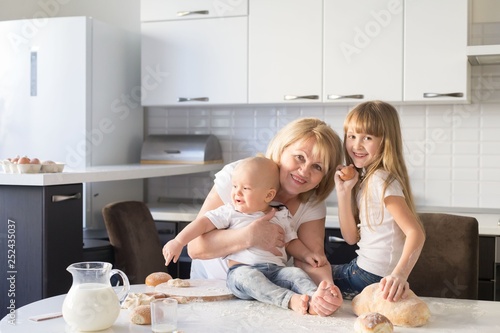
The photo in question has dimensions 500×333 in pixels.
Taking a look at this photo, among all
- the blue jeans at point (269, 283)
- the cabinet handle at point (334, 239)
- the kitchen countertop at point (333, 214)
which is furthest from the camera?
the cabinet handle at point (334, 239)

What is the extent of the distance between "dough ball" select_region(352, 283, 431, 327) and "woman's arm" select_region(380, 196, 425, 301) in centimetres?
2

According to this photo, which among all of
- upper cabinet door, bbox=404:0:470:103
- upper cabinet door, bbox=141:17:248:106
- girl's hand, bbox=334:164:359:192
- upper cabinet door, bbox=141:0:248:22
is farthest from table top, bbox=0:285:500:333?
upper cabinet door, bbox=141:0:248:22

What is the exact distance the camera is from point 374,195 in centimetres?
190

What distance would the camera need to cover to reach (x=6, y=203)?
265cm

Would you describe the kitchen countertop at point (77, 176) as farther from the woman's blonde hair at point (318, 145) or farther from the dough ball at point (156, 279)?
the woman's blonde hair at point (318, 145)

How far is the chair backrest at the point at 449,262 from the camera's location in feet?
7.16

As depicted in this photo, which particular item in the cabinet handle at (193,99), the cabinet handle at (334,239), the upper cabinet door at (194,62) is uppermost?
the upper cabinet door at (194,62)

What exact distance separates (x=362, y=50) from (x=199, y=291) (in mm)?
2079

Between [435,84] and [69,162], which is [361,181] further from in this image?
[69,162]

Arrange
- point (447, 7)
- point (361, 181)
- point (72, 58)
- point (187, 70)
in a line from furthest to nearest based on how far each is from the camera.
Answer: point (187, 70)
point (72, 58)
point (447, 7)
point (361, 181)

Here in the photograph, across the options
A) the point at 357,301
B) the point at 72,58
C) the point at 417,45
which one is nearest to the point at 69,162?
the point at 72,58

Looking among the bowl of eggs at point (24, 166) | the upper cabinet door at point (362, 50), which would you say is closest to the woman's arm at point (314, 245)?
the bowl of eggs at point (24, 166)

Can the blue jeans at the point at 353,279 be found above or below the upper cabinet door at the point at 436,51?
below

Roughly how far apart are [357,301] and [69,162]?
7.78ft
